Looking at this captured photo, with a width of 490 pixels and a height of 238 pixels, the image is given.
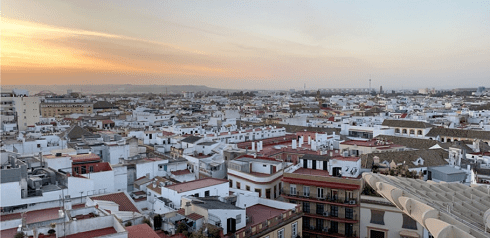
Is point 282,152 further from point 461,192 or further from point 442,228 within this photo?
point 442,228

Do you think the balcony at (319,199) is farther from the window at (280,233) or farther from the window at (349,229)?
the window at (280,233)

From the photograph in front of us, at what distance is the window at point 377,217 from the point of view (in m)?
22.1

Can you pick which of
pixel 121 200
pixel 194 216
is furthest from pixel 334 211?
pixel 121 200

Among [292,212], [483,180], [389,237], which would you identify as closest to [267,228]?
[292,212]

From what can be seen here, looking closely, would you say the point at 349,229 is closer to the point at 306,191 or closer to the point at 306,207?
the point at 306,207

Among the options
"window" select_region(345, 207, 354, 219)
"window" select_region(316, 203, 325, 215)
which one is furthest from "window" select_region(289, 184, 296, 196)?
"window" select_region(345, 207, 354, 219)

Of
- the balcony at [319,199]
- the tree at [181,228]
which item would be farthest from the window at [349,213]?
the tree at [181,228]

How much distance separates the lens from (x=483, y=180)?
24641 mm

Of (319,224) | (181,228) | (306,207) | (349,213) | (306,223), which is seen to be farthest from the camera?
(306,207)

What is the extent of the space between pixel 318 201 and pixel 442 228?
1656 centimetres

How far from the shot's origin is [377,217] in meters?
22.2

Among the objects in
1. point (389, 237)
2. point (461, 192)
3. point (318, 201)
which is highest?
point (461, 192)

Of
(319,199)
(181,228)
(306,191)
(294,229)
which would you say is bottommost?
(294,229)

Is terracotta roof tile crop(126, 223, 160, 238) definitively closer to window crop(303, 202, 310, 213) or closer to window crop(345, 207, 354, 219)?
window crop(303, 202, 310, 213)
